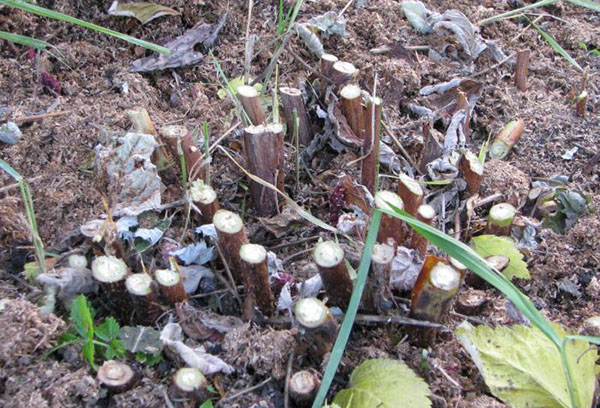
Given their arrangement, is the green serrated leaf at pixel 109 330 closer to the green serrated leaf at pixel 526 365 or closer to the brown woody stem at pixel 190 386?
the brown woody stem at pixel 190 386

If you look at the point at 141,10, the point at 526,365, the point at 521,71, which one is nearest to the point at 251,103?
the point at 141,10

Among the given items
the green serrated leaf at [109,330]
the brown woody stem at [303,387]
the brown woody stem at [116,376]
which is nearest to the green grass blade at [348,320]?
the brown woody stem at [303,387]

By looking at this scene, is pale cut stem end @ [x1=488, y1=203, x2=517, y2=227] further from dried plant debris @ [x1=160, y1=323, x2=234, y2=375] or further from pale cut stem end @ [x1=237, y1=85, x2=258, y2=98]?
dried plant debris @ [x1=160, y1=323, x2=234, y2=375]

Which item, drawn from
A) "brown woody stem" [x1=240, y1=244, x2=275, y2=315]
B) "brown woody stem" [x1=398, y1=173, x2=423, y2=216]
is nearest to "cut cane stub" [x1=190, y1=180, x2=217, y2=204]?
"brown woody stem" [x1=240, y1=244, x2=275, y2=315]

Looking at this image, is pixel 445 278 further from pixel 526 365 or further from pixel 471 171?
pixel 471 171

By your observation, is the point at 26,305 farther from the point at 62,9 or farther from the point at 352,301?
the point at 62,9

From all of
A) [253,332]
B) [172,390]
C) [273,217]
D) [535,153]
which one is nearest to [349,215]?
[273,217]
